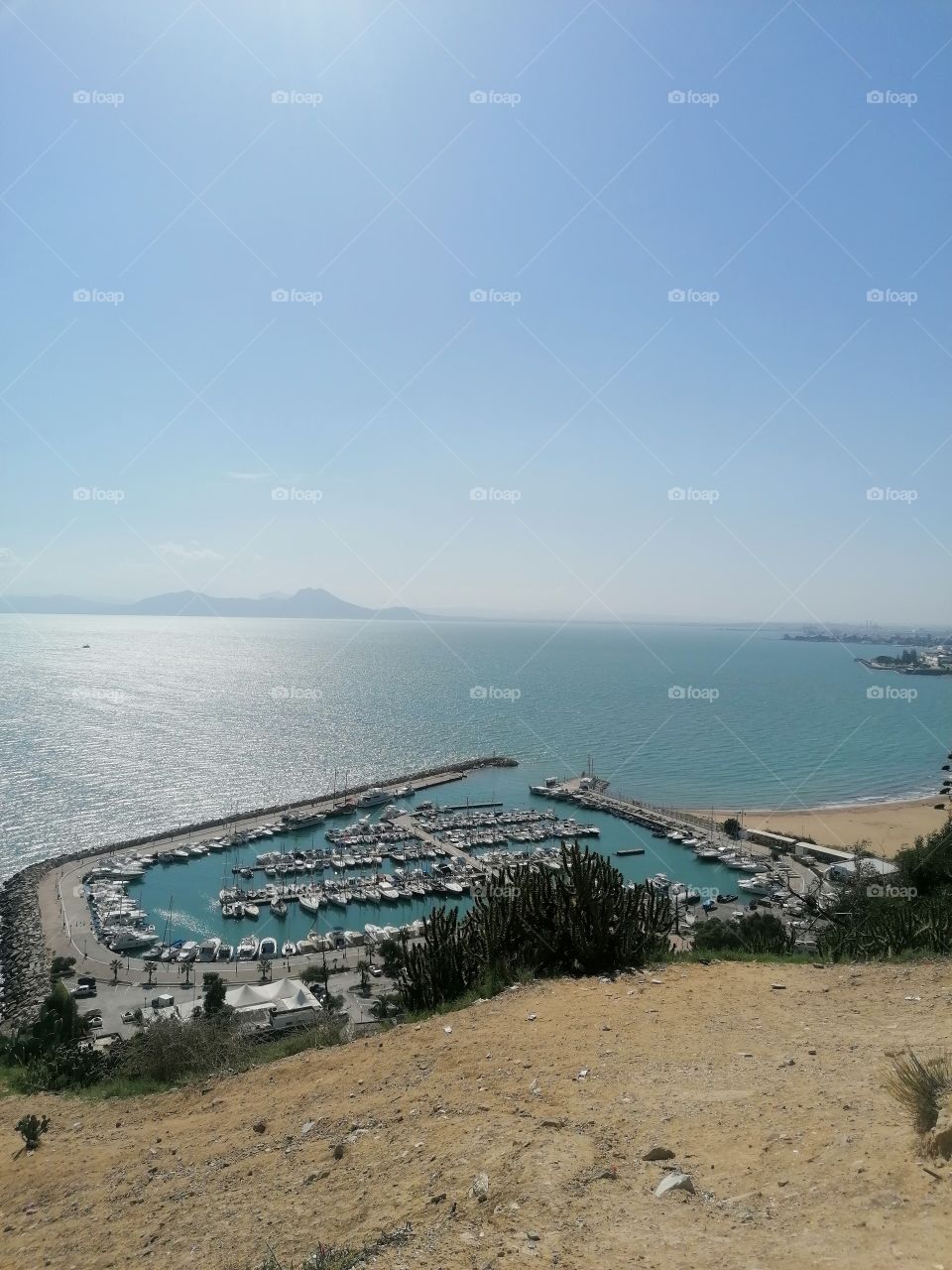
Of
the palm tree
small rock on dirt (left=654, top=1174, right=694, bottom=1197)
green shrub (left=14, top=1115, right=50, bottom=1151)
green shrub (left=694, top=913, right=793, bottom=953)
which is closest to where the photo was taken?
small rock on dirt (left=654, top=1174, right=694, bottom=1197)

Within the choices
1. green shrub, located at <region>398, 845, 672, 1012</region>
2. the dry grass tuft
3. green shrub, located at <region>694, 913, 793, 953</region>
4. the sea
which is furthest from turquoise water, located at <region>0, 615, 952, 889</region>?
the dry grass tuft

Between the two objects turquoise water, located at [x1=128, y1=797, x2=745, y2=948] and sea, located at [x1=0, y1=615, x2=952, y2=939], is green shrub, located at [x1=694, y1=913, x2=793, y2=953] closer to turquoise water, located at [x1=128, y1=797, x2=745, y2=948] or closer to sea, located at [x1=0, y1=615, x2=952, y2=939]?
turquoise water, located at [x1=128, y1=797, x2=745, y2=948]

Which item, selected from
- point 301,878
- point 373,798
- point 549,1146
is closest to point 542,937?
point 549,1146

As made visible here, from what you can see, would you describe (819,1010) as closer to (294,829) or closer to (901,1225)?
(901,1225)

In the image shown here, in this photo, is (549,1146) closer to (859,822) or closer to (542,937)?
(542,937)

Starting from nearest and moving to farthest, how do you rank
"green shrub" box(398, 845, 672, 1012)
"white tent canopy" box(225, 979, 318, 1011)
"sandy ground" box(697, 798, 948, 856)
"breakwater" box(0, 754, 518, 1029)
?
1. "green shrub" box(398, 845, 672, 1012)
2. "white tent canopy" box(225, 979, 318, 1011)
3. "breakwater" box(0, 754, 518, 1029)
4. "sandy ground" box(697, 798, 948, 856)

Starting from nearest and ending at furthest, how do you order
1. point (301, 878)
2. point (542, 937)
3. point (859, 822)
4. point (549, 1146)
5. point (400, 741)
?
point (549, 1146), point (542, 937), point (301, 878), point (859, 822), point (400, 741)

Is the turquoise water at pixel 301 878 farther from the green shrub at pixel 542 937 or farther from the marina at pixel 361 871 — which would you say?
the green shrub at pixel 542 937
